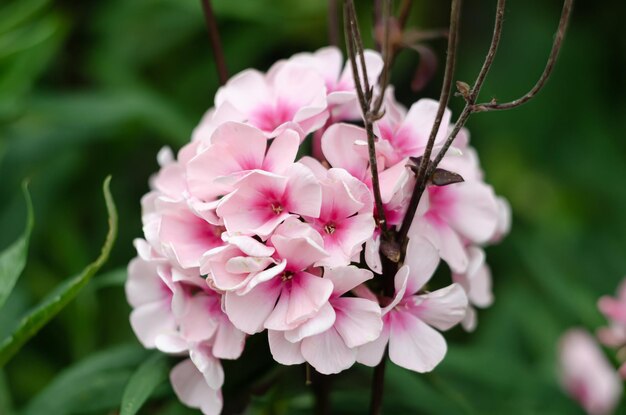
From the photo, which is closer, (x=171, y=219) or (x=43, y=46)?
(x=171, y=219)

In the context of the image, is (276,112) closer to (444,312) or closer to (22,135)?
(444,312)

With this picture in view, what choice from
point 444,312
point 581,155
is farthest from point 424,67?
point 581,155

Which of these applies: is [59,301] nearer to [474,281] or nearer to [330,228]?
[330,228]

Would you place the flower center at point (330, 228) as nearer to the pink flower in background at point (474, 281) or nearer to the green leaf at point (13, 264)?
the pink flower in background at point (474, 281)

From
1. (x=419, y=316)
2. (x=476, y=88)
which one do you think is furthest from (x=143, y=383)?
(x=476, y=88)

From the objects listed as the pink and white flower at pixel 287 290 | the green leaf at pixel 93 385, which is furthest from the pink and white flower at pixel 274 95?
the green leaf at pixel 93 385
